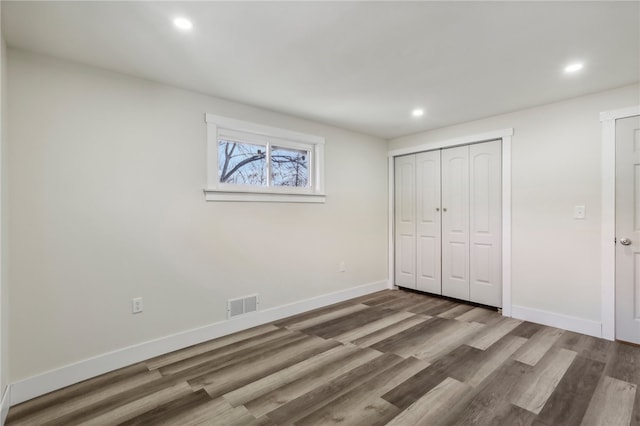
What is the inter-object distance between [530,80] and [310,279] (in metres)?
2.91

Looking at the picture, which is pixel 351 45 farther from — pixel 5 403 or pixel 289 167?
pixel 5 403

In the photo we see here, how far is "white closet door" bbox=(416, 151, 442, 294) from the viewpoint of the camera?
4.19m

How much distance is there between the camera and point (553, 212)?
3143mm

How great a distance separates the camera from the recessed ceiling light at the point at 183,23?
177 centimetres

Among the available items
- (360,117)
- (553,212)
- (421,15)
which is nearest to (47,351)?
(421,15)

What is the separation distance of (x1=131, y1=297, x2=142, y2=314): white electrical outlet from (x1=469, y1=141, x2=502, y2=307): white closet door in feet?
11.8

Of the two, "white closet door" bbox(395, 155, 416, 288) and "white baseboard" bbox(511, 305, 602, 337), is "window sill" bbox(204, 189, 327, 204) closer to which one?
"white closet door" bbox(395, 155, 416, 288)

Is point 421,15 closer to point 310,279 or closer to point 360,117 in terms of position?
point 360,117

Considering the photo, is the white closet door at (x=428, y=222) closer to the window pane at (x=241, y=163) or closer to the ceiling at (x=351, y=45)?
the ceiling at (x=351, y=45)

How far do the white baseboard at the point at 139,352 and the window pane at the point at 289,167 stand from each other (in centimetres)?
141

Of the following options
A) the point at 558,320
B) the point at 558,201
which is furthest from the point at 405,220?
the point at 558,320

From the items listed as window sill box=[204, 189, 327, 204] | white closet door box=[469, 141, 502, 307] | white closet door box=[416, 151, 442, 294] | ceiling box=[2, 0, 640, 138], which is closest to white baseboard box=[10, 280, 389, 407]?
window sill box=[204, 189, 327, 204]

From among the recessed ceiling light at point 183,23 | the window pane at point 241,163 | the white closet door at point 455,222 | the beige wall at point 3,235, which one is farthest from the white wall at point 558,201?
the beige wall at point 3,235

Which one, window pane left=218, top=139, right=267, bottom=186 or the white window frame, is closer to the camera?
the white window frame
